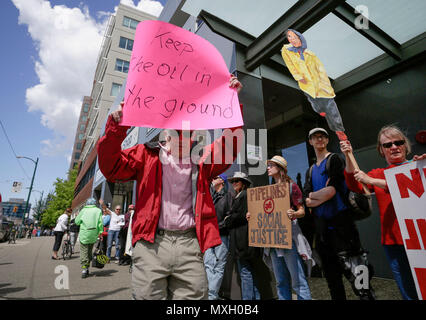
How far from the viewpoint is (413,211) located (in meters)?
1.82

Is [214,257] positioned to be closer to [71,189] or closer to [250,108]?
[250,108]

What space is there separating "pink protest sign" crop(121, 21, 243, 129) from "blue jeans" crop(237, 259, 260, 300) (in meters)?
2.62

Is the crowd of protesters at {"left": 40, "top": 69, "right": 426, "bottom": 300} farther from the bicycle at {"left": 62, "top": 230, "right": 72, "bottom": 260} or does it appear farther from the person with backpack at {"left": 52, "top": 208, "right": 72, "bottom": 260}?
the person with backpack at {"left": 52, "top": 208, "right": 72, "bottom": 260}

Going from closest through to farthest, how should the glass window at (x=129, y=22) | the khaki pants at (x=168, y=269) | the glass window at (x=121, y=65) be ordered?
the khaki pants at (x=168, y=269) < the glass window at (x=121, y=65) < the glass window at (x=129, y=22)

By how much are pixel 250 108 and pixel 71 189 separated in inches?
2027

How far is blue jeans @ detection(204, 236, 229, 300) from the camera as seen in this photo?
3.71m

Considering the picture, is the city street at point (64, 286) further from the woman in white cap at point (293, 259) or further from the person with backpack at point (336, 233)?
the person with backpack at point (336, 233)

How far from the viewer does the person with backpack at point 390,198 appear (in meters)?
1.95

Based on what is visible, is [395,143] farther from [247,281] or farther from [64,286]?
[64,286]

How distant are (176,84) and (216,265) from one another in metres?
2.98

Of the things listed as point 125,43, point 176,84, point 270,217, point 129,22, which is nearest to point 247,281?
point 270,217

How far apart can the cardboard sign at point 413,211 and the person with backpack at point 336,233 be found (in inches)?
22.0

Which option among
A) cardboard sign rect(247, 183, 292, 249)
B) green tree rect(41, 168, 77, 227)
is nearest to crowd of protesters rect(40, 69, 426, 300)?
cardboard sign rect(247, 183, 292, 249)

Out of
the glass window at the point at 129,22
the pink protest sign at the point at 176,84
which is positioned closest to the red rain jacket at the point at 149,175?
the pink protest sign at the point at 176,84
